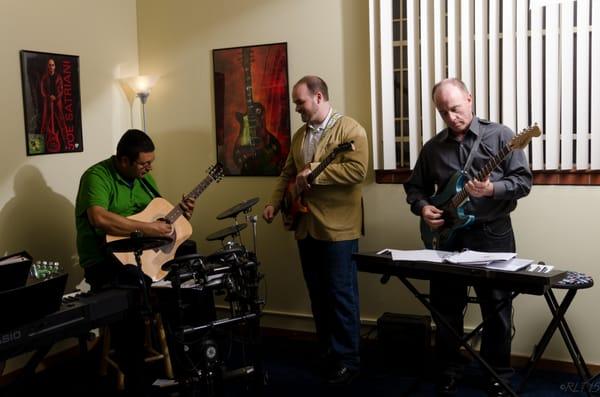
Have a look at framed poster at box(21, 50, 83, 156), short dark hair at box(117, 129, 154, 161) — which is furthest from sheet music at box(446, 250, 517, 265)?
framed poster at box(21, 50, 83, 156)

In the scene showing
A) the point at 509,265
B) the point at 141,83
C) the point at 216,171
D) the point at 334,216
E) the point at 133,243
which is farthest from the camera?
the point at 141,83

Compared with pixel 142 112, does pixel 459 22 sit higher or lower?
higher

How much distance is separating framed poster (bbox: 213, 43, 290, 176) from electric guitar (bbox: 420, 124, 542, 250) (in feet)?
4.20

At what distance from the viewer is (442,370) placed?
11.2 ft

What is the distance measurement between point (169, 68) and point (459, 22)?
6.60ft

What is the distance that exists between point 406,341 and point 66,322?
1.84m

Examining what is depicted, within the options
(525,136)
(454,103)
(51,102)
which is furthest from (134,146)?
(525,136)

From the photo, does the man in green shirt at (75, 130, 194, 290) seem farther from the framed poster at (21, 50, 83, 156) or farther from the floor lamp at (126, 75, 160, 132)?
the floor lamp at (126, 75, 160, 132)

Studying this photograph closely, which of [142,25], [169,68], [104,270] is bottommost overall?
[104,270]

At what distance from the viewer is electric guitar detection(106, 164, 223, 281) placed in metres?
3.59

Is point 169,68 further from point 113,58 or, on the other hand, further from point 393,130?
point 393,130

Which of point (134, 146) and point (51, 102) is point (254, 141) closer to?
point (134, 146)

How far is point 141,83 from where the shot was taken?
449 centimetres

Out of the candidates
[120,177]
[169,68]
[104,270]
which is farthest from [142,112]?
[104,270]
